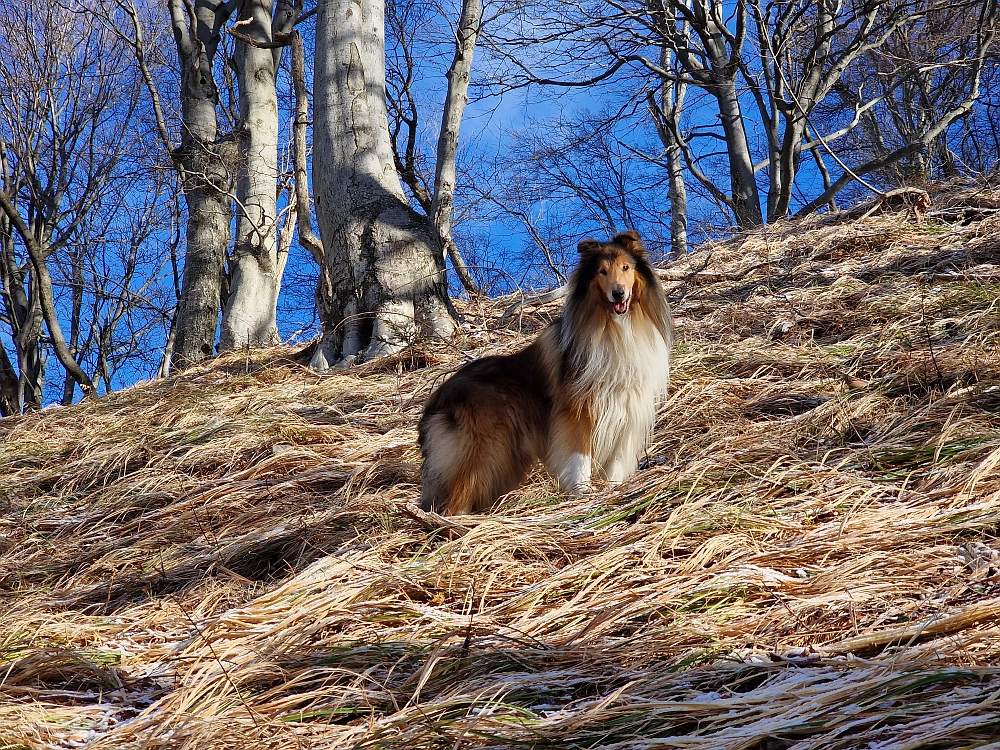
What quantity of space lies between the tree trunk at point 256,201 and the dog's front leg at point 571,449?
6473 mm

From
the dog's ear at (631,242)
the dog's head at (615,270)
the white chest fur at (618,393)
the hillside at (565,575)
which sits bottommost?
the hillside at (565,575)

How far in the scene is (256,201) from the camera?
10.7 m

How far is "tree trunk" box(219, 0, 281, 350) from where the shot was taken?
10.0 m

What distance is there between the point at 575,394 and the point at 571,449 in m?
0.28

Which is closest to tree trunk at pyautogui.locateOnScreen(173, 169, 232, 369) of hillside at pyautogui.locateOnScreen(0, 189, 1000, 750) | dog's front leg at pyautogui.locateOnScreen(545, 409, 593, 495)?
hillside at pyautogui.locateOnScreen(0, 189, 1000, 750)

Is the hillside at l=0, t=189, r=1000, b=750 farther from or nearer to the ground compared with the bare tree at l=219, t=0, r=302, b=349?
nearer to the ground

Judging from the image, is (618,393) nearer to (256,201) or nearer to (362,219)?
(362,219)

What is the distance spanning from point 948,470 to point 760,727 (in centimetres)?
173

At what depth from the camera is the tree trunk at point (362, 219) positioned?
21.6 ft

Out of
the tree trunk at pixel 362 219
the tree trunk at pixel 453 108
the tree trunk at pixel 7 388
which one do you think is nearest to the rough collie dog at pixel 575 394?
the tree trunk at pixel 362 219

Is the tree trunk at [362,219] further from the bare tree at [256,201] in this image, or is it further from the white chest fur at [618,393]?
the bare tree at [256,201]

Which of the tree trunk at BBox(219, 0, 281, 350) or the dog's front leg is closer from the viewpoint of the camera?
the dog's front leg

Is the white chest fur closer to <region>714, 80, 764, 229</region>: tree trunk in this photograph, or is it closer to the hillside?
the hillside

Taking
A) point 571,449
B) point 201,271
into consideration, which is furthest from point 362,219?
point 201,271
